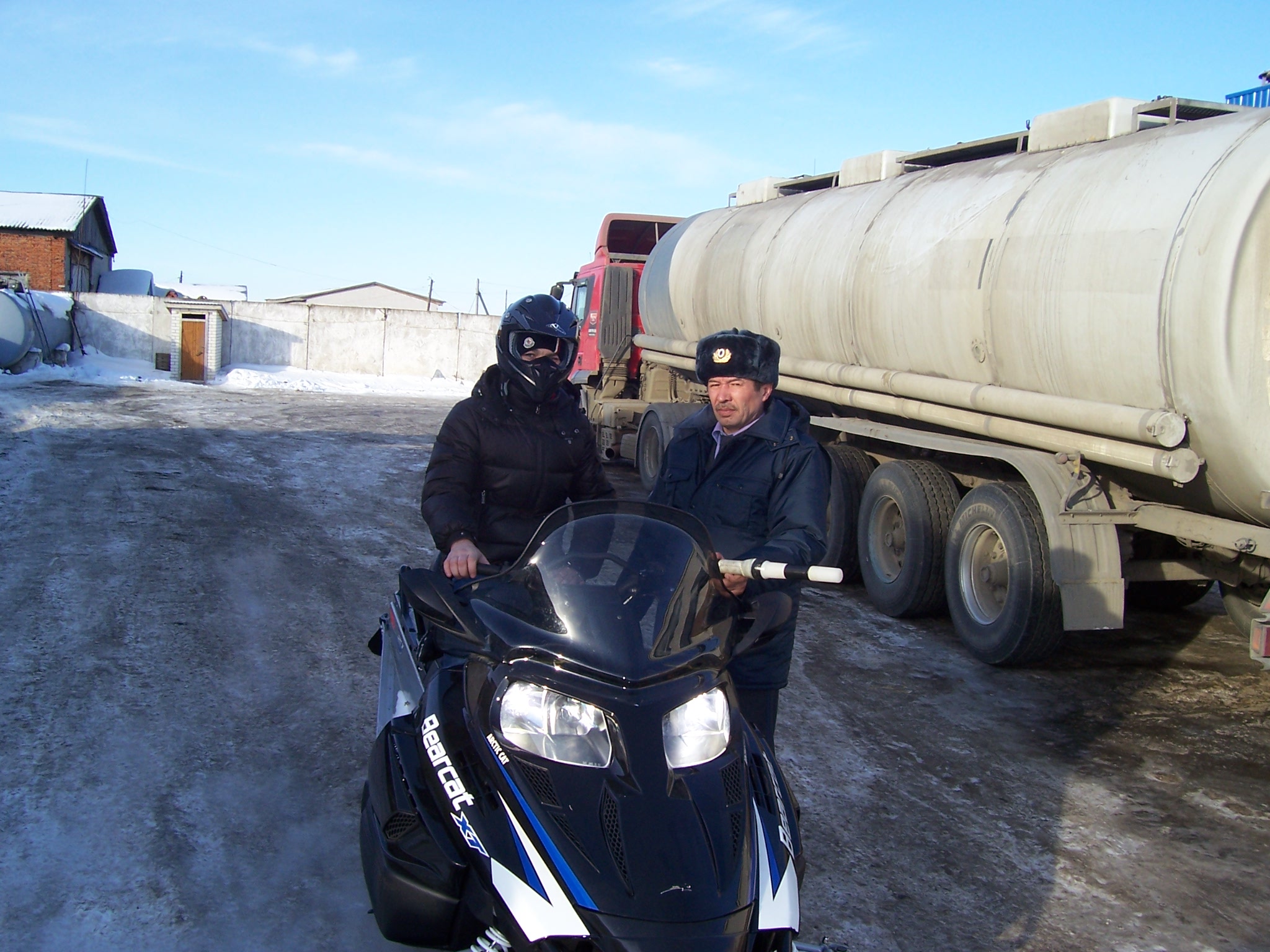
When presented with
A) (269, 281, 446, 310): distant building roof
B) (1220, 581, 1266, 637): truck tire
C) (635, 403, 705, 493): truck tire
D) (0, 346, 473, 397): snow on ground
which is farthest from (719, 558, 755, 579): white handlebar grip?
(269, 281, 446, 310): distant building roof

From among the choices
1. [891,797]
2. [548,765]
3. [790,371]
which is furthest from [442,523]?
[790,371]

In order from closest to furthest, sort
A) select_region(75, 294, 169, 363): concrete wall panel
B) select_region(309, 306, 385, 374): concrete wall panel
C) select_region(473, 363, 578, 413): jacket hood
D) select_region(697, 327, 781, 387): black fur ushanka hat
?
1. select_region(697, 327, 781, 387): black fur ushanka hat
2. select_region(473, 363, 578, 413): jacket hood
3. select_region(75, 294, 169, 363): concrete wall panel
4. select_region(309, 306, 385, 374): concrete wall panel

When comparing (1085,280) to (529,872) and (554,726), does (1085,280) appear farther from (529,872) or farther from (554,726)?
(529,872)

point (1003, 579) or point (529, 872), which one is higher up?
point (529, 872)

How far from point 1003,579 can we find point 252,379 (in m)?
25.6

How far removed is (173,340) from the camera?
97.5ft

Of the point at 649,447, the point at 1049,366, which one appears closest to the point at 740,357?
the point at 1049,366

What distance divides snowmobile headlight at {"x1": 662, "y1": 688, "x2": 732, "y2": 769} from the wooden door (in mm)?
28786

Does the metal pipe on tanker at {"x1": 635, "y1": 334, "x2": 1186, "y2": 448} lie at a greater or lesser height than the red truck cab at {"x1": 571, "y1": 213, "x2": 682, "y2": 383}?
lesser

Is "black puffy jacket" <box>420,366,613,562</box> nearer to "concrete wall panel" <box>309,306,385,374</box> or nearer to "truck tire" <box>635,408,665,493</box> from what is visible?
"truck tire" <box>635,408,665,493</box>

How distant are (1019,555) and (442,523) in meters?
4.30

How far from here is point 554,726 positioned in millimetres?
2373

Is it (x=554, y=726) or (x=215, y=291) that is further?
(x=215, y=291)

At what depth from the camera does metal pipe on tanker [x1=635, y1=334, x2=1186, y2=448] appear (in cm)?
552
